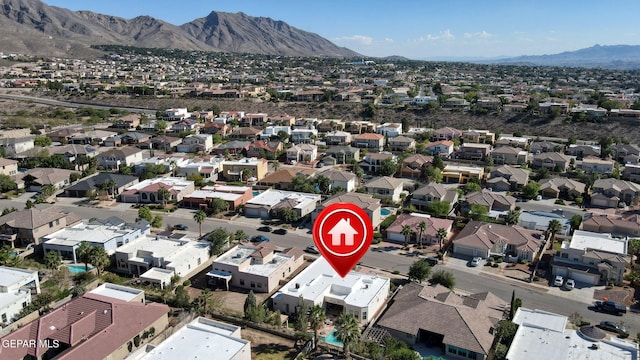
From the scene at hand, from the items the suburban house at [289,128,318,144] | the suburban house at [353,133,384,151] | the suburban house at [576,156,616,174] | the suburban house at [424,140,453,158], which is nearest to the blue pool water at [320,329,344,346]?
the suburban house at [424,140,453,158]

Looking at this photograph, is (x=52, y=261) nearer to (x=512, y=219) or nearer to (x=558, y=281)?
(x=558, y=281)

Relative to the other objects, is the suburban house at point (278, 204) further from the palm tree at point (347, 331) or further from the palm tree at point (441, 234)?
the palm tree at point (347, 331)

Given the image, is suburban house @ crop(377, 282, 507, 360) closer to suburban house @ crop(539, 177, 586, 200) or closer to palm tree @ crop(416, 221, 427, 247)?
palm tree @ crop(416, 221, 427, 247)

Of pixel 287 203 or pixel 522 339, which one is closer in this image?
pixel 522 339

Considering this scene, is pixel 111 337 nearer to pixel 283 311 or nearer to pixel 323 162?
pixel 283 311

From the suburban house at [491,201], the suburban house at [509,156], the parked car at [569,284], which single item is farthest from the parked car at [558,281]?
the suburban house at [509,156]

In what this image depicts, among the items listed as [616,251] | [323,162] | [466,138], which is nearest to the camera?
[616,251]

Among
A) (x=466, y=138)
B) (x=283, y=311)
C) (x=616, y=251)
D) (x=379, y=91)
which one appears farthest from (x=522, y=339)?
(x=379, y=91)
